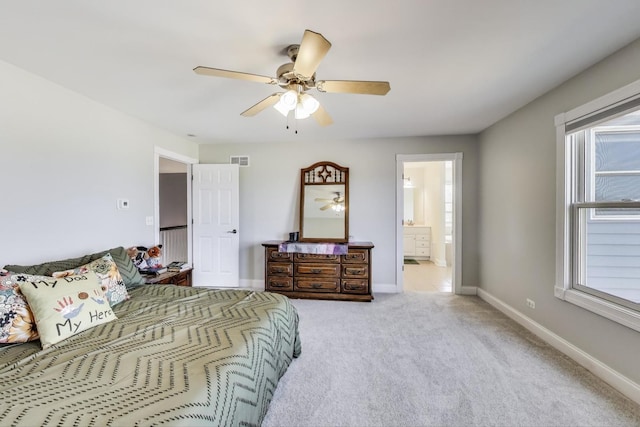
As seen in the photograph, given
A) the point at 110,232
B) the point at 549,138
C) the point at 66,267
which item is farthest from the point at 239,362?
the point at 549,138

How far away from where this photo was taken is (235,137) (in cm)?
420

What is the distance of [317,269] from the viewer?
396cm

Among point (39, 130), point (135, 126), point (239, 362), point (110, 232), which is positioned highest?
point (135, 126)

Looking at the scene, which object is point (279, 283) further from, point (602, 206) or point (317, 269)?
point (602, 206)

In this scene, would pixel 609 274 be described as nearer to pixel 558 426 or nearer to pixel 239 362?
pixel 558 426

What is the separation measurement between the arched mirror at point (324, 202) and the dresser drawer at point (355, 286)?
2.41 ft

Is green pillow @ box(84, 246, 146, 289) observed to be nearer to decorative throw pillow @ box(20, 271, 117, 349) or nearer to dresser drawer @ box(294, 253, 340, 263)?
decorative throw pillow @ box(20, 271, 117, 349)

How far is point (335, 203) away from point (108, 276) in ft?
9.91

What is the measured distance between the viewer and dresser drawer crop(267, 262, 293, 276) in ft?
13.2

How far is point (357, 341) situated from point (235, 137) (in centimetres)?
334

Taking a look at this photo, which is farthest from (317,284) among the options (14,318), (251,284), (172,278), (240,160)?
(14,318)

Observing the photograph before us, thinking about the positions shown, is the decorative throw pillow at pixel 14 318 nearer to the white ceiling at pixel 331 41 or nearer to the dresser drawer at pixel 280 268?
the white ceiling at pixel 331 41

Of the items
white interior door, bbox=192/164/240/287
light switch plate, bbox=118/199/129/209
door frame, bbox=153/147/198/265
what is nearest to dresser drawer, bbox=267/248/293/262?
white interior door, bbox=192/164/240/287

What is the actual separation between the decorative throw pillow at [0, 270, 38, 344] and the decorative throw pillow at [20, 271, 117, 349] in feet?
0.12
